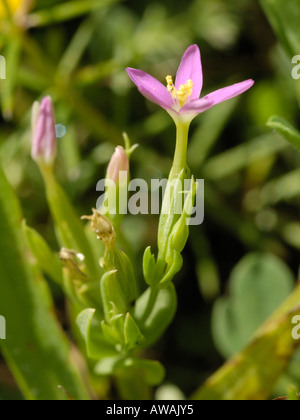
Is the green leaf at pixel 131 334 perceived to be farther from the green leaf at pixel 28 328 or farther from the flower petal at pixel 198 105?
the flower petal at pixel 198 105

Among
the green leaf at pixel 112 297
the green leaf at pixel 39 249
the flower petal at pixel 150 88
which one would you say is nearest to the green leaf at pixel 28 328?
the green leaf at pixel 39 249

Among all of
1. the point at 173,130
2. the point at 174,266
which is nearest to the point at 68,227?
the point at 174,266

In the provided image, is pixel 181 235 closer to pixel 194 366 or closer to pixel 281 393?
pixel 281 393

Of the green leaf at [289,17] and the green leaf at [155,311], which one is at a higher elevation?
the green leaf at [289,17]

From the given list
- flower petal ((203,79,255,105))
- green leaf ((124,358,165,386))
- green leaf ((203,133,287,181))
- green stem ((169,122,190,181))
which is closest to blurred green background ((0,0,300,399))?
green leaf ((203,133,287,181))
